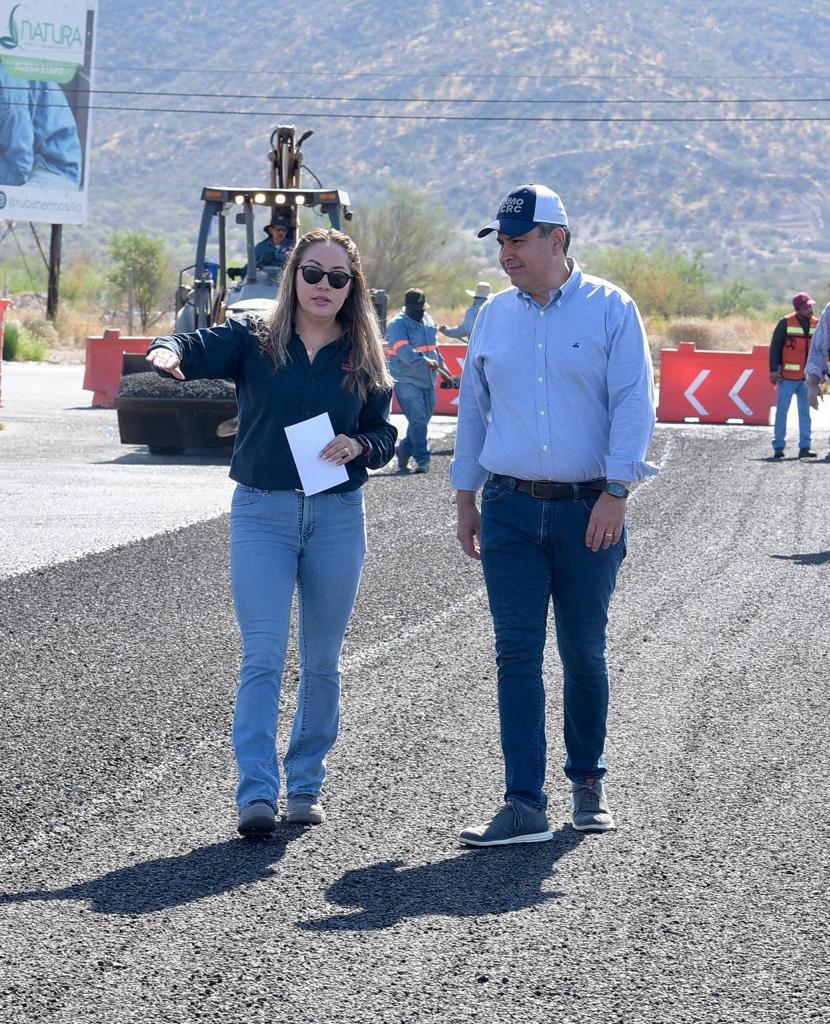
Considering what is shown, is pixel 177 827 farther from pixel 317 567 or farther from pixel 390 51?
pixel 390 51

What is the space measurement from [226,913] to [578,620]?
5.26 ft

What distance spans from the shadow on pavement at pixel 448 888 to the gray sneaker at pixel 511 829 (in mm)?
32

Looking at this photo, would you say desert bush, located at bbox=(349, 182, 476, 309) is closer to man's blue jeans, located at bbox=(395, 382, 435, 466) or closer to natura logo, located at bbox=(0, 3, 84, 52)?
natura logo, located at bbox=(0, 3, 84, 52)

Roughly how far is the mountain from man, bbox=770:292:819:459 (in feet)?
312

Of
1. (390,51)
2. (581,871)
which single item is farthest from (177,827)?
(390,51)

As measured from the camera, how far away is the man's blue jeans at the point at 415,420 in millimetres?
17500

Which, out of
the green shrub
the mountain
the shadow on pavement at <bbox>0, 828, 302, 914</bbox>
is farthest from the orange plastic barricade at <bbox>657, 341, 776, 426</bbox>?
the mountain

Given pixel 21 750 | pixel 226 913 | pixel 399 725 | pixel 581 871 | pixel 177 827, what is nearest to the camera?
pixel 226 913

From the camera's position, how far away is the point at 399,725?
6984mm

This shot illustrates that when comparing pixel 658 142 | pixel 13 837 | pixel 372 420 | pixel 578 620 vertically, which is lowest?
pixel 13 837

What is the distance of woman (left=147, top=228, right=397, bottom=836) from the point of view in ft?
18.2

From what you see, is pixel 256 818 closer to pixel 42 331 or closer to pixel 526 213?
pixel 526 213

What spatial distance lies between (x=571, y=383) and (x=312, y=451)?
0.89m

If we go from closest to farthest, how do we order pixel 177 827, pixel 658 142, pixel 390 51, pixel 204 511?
pixel 177 827, pixel 204 511, pixel 658 142, pixel 390 51
